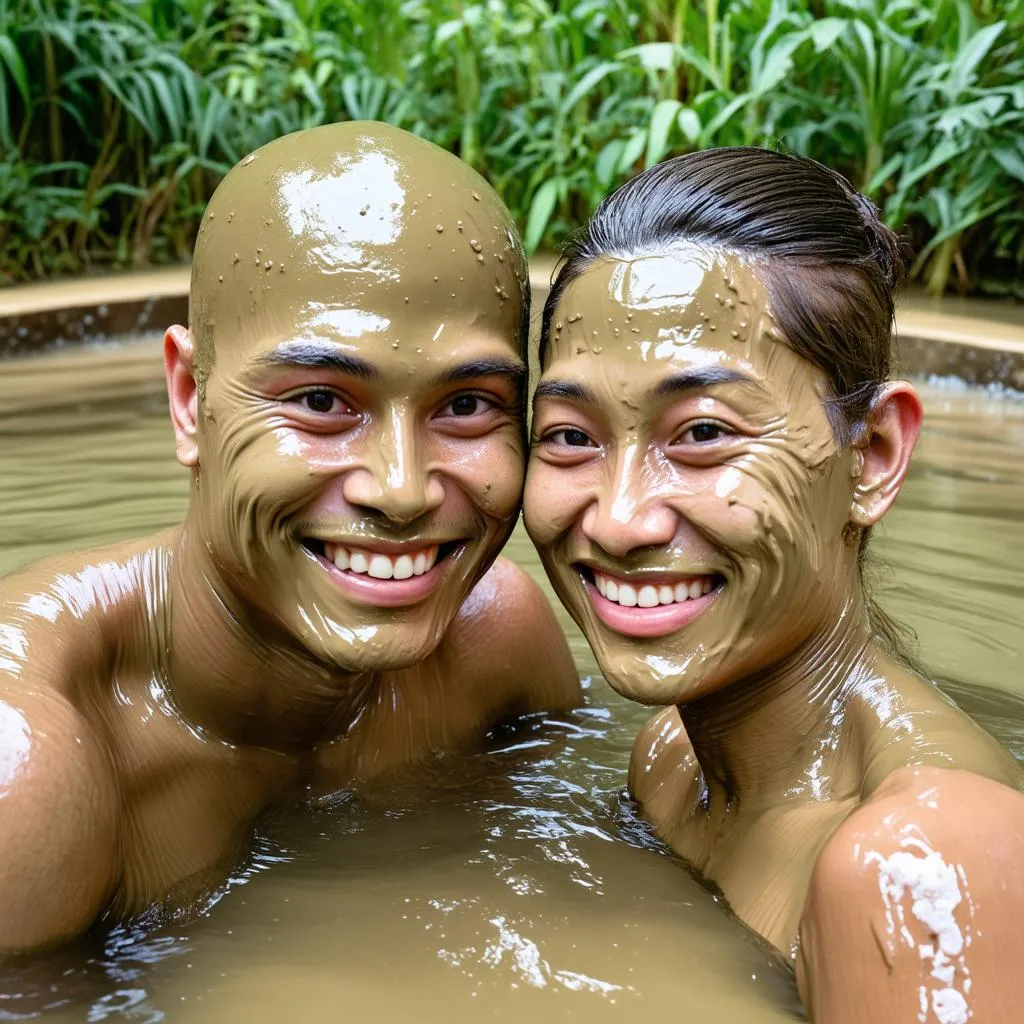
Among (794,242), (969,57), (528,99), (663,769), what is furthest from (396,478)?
(528,99)

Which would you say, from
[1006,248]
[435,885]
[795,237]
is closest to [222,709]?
[435,885]

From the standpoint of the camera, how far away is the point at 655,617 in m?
2.30

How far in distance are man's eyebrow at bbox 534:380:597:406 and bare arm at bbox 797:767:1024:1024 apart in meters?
0.80

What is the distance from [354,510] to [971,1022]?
1.19 metres

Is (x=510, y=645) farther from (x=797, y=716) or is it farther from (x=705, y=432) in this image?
(x=705, y=432)

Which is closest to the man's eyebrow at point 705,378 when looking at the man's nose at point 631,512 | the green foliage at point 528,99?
the man's nose at point 631,512

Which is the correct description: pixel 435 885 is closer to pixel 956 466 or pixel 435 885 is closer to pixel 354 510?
pixel 354 510

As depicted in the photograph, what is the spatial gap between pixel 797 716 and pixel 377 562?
0.76 metres

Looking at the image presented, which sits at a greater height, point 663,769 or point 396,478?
point 396,478

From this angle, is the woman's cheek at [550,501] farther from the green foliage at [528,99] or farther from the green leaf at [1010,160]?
the green leaf at [1010,160]

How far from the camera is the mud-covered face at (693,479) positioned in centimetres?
224

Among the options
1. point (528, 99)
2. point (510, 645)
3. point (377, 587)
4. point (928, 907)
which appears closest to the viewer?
point (928, 907)

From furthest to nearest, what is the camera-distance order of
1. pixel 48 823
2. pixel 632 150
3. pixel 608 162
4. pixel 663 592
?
pixel 608 162 → pixel 632 150 → pixel 663 592 → pixel 48 823

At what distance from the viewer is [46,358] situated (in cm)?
753
